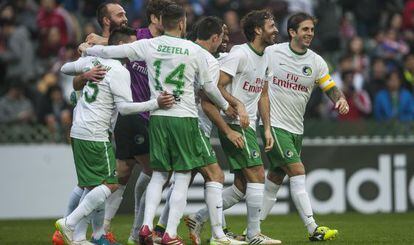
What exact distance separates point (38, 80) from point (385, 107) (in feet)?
21.5

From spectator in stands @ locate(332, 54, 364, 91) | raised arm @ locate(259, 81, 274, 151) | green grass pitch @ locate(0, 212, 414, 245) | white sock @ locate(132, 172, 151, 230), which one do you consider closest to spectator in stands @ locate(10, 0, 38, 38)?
green grass pitch @ locate(0, 212, 414, 245)

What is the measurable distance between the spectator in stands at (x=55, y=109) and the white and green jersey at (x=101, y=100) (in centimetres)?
746

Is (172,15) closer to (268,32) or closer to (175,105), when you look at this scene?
(175,105)

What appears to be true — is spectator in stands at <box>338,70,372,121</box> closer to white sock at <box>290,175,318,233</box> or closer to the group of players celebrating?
the group of players celebrating

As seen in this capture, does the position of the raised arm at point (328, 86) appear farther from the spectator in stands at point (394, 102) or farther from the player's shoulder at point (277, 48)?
the spectator in stands at point (394, 102)

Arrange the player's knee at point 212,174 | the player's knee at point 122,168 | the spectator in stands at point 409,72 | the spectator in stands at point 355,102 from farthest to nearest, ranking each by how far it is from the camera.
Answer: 1. the spectator in stands at point 409,72
2. the spectator in stands at point 355,102
3. the player's knee at point 122,168
4. the player's knee at point 212,174

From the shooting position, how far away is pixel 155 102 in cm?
1095

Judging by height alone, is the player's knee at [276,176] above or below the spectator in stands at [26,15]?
below

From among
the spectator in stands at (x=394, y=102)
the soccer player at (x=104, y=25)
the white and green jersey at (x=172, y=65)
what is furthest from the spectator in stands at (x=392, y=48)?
the white and green jersey at (x=172, y=65)

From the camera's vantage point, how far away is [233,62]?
1194 cm

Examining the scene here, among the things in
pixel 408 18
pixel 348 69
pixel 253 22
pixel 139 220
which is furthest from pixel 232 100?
pixel 408 18

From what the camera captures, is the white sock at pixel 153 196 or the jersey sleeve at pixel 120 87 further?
the jersey sleeve at pixel 120 87

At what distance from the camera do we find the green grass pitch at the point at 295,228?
41.5 feet

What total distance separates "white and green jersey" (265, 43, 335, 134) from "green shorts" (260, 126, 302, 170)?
0.09 m
